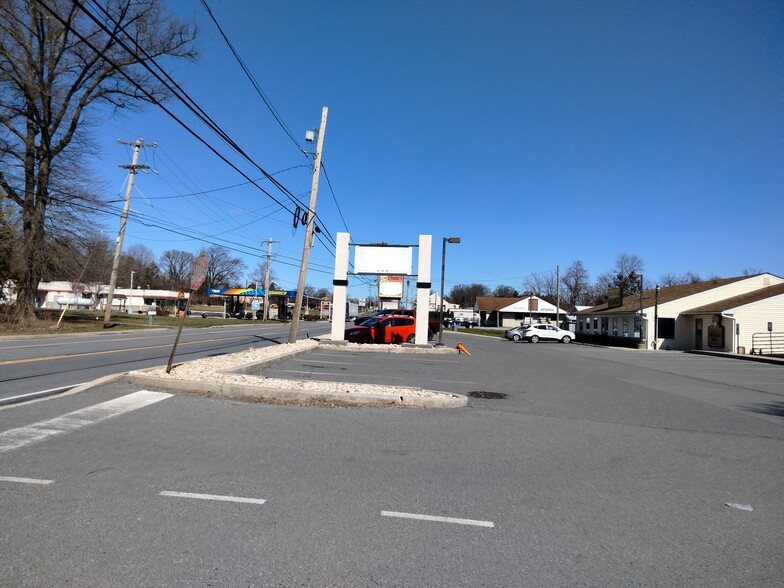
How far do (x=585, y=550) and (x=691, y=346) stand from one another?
40.7m

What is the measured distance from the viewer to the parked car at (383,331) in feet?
82.1

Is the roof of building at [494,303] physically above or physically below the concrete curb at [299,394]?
above

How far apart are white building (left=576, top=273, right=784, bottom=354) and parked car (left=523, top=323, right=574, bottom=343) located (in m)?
3.44

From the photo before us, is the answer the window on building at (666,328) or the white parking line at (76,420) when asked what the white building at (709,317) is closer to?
the window on building at (666,328)

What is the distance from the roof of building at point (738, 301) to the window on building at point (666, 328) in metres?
1.51

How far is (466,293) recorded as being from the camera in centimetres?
16475

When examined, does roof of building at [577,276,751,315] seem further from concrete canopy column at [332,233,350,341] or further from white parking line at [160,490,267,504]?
white parking line at [160,490,267,504]

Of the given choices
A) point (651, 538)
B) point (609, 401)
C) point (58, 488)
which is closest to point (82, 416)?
point (58, 488)

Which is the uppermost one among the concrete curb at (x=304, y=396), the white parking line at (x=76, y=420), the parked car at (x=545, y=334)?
the parked car at (x=545, y=334)

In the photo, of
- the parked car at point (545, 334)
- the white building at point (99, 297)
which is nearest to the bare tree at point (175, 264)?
the white building at point (99, 297)

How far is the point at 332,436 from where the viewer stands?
261 inches

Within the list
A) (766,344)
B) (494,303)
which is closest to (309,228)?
(766,344)

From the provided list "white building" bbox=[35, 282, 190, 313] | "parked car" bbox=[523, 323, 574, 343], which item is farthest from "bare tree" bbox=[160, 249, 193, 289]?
"parked car" bbox=[523, 323, 574, 343]

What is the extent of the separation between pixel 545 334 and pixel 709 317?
12670 mm
